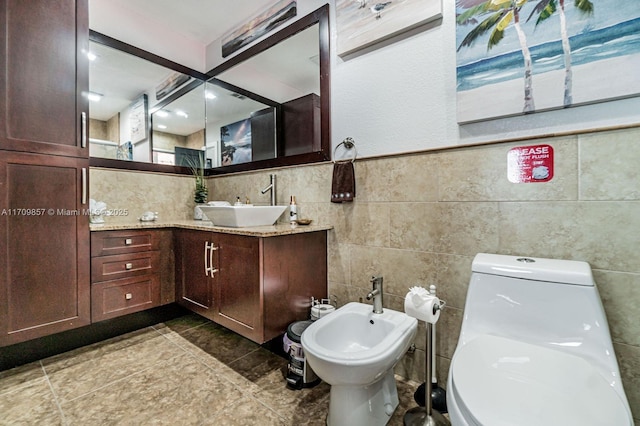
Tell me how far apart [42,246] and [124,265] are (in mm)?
473

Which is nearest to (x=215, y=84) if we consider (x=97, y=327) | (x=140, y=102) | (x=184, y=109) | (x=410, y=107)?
(x=184, y=109)

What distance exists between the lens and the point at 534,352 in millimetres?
962

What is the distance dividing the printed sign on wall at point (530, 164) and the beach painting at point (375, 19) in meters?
0.81

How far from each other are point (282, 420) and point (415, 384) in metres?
0.74

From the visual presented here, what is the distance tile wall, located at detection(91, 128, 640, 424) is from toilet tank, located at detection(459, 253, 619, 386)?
6.4 inches

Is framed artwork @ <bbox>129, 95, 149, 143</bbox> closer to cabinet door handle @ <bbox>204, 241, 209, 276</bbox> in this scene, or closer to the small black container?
cabinet door handle @ <bbox>204, 241, 209, 276</bbox>

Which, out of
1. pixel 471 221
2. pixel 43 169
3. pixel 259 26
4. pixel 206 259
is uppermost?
pixel 259 26

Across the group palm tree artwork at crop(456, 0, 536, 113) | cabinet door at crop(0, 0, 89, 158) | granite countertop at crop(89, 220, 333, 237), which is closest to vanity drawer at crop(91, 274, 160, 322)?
granite countertop at crop(89, 220, 333, 237)

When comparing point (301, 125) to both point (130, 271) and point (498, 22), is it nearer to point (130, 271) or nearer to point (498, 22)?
point (498, 22)

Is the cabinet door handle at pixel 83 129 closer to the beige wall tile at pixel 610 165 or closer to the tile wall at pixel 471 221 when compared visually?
the tile wall at pixel 471 221

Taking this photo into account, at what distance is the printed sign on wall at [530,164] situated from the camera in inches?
47.9

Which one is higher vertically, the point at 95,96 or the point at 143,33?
the point at 143,33

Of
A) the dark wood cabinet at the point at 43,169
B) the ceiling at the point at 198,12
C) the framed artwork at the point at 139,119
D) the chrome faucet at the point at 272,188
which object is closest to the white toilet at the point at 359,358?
the chrome faucet at the point at 272,188

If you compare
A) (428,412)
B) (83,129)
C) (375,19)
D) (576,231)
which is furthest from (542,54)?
(83,129)
